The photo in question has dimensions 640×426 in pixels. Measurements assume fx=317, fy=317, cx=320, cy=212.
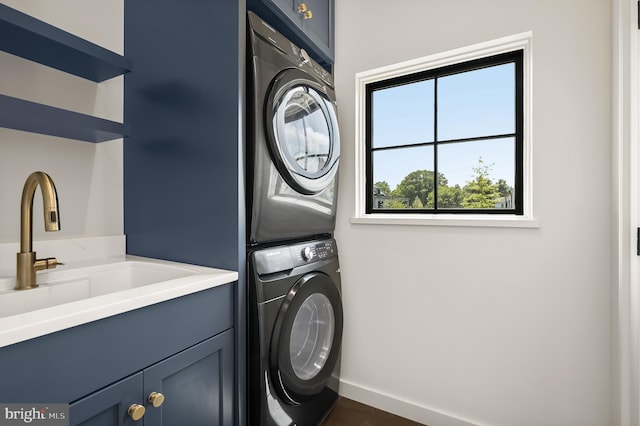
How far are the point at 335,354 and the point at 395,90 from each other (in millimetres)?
1553

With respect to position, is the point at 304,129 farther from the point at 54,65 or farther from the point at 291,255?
the point at 54,65

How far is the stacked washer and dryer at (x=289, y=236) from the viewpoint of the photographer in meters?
1.22

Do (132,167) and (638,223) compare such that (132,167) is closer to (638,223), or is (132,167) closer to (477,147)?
(477,147)

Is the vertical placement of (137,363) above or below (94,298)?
below

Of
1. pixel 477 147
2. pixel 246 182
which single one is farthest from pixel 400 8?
pixel 246 182

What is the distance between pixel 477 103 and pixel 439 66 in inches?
11.3

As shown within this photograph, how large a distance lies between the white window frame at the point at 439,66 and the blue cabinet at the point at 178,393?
106cm

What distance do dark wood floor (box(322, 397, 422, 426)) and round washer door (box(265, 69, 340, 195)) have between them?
1232 millimetres

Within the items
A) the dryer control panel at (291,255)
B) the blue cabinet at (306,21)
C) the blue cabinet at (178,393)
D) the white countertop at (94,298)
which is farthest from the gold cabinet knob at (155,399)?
the blue cabinet at (306,21)

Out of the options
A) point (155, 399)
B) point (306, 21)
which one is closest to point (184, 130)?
point (306, 21)

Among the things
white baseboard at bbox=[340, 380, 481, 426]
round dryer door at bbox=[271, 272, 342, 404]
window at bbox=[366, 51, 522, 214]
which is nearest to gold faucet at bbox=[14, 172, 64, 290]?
round dryer door at bbox=[271, 272, 342, 404]

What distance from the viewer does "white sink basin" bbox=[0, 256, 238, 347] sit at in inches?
27.3

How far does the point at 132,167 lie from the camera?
59.7 inches

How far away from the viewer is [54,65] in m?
1.31
